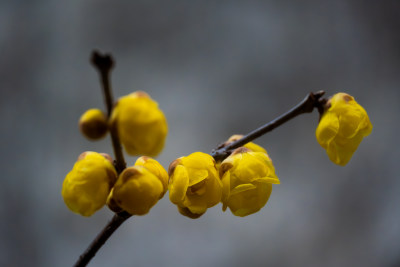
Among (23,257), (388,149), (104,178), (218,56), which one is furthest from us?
(388,149)

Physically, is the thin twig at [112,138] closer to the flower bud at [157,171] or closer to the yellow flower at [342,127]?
the flower bud at [157,171]

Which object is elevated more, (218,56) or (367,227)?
(218,56)

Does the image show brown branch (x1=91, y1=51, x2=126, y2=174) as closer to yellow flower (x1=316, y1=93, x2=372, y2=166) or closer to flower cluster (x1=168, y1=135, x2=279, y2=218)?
flower cluster (x1=168, y1=135, x2=279, y2=218)

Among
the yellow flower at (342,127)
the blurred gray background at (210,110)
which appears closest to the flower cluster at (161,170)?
the yellow flower at (342,127)

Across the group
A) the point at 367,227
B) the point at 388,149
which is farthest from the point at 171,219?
the point at 388,149

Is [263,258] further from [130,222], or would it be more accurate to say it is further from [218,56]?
[218,56]

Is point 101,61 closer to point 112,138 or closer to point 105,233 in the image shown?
point 112,138

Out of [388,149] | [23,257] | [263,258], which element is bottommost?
[263,258]
